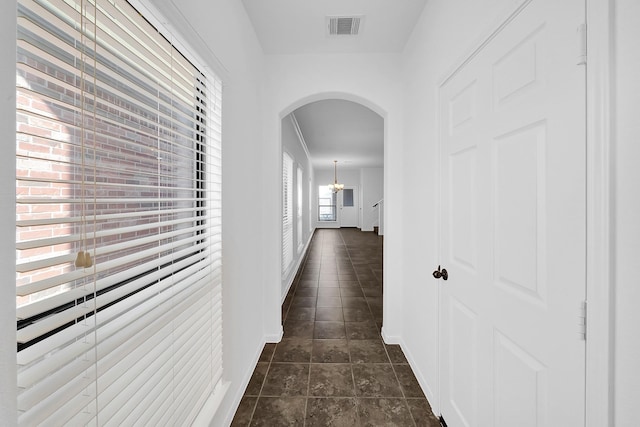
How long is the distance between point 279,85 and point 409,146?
4.28 feet

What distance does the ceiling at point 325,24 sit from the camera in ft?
6.96

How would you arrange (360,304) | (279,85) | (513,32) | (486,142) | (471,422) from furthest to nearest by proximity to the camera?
(360,304), (279,85), (471,422), (486,142), (513,32)

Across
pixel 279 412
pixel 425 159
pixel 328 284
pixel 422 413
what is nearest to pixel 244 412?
pixel 279 412

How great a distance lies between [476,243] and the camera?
1.44 metres

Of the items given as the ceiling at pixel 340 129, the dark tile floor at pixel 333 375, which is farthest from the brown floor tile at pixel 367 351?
the ceiling at pixel 340 129

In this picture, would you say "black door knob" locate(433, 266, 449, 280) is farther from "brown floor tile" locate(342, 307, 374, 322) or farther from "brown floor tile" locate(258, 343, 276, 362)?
"brown floor tile" locate(342, 307, 374, 322)

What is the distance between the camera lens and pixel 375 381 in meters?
2.25

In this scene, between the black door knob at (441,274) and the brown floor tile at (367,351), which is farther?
the brown floor tile at (367,351)

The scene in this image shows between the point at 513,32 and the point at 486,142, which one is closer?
the point at 513,32

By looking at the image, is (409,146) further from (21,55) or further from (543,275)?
(21,55)

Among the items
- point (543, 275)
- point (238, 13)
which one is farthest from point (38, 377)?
point (238, 13)

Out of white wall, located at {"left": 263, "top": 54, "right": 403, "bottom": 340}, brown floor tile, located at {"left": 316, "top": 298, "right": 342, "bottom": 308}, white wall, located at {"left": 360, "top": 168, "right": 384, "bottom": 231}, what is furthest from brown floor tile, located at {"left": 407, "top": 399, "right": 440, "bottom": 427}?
white wall, located at {"left": 360, "top": 168, "right": 384, "bottom": 231}

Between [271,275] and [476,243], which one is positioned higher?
[476,243]

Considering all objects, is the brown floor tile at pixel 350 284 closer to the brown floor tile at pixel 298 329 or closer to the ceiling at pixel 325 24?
the brown floor tile at pixel 298 329
